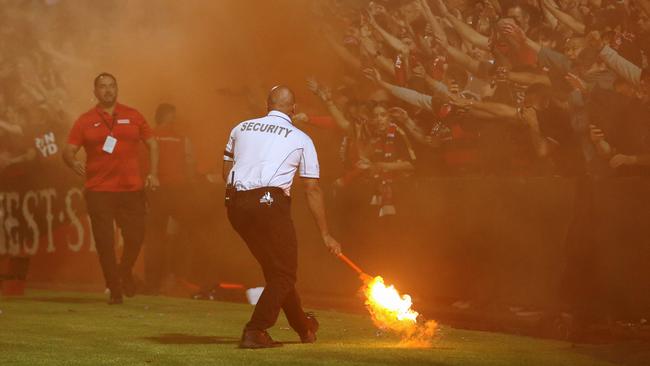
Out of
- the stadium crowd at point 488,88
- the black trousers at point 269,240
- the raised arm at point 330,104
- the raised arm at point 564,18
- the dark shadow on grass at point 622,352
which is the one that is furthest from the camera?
the raised arm at point 330,104

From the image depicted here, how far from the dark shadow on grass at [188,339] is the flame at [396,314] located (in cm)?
117

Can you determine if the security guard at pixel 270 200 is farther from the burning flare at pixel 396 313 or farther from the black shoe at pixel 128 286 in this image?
the black shoe at pixel 128 286

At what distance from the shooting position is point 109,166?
1379cm

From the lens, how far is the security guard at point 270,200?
927 cm

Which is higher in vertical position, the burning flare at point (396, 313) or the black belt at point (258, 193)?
the black belt at point (258, 193)

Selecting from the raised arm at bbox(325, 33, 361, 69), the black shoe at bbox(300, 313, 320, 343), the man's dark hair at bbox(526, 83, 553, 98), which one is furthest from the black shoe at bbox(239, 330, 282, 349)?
the raised arm at bbox(325, 33, 361, 69)

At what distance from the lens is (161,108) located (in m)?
16.2

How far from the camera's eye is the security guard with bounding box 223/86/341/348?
927 centimetres

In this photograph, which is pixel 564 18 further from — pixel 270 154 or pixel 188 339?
pixel 188 339

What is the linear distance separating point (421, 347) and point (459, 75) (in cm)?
462

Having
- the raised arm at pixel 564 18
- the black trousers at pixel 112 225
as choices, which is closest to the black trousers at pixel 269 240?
the raised arm at pixel 564 18

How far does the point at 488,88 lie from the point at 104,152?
4065 millimetres

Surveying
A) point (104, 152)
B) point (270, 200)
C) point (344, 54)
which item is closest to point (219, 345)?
point (270, 200)

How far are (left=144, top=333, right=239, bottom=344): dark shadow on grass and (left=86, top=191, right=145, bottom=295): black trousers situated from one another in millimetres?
3240
